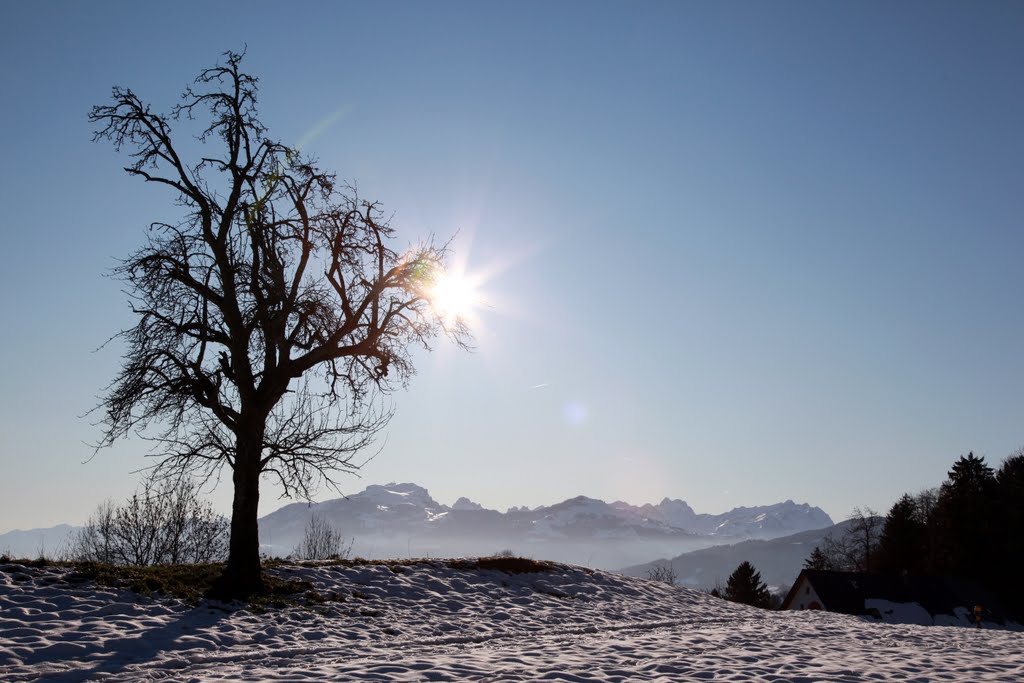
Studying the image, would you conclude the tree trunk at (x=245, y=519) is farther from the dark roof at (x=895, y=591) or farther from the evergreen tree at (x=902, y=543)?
the evergreen tree at (x=902, y=543)

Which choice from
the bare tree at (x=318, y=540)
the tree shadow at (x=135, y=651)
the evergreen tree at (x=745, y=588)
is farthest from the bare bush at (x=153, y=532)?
the evergreen tree at (x=745, y=588)

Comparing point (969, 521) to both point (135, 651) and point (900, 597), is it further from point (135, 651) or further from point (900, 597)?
point (135, 651)

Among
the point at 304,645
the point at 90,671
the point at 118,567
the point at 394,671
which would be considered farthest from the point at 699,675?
the point at 118,567

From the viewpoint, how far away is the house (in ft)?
171

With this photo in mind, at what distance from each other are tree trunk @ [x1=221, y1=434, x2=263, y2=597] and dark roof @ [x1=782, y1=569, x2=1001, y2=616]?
163ft

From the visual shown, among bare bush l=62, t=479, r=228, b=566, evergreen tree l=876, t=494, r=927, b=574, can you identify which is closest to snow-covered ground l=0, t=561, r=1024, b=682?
bare bush l=62, t=479, r=228, b=566

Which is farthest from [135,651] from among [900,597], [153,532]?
[900,597]

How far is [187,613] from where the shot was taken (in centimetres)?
1527

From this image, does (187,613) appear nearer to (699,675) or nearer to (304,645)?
(304,645)

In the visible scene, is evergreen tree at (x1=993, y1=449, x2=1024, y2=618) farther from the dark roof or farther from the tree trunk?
the tree trunk

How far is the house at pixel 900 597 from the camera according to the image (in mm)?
52031

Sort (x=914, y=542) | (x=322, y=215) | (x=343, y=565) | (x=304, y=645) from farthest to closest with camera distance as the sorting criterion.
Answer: (x=914, y=542) < (x=343, y=565) < (x=322, y=215) < (x=304, y=645)

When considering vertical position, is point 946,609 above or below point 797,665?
below

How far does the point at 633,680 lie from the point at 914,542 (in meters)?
68.8
